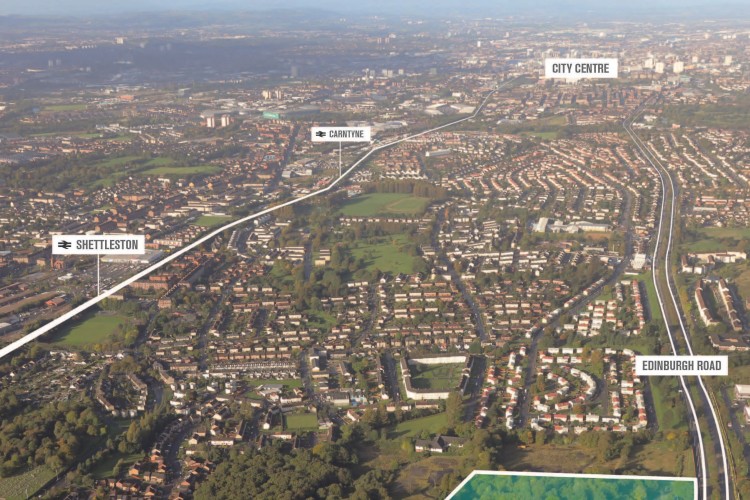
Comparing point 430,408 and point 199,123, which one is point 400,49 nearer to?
point 199,123

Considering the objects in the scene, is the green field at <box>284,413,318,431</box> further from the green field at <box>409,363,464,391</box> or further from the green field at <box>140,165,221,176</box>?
the green field at <box>140,165,221,176</box>

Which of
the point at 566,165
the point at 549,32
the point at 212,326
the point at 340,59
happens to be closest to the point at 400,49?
the point at 340,59

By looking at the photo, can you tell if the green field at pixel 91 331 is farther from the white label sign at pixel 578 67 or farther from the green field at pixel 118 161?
the green field at pixel 118 161

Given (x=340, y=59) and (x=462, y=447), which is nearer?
(x=462, y=447)

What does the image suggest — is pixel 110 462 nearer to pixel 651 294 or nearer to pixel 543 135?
pixel 651 294

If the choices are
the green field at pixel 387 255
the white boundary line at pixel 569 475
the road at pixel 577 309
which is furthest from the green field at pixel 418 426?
the green field at pixel 387 255

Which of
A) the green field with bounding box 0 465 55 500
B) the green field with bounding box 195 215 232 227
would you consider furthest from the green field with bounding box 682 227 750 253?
the green field with bounding box 0 465 55 500

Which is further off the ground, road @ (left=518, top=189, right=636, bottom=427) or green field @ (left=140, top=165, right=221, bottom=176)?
green field @ (left=140, top=165, right=221, bottom=176)
